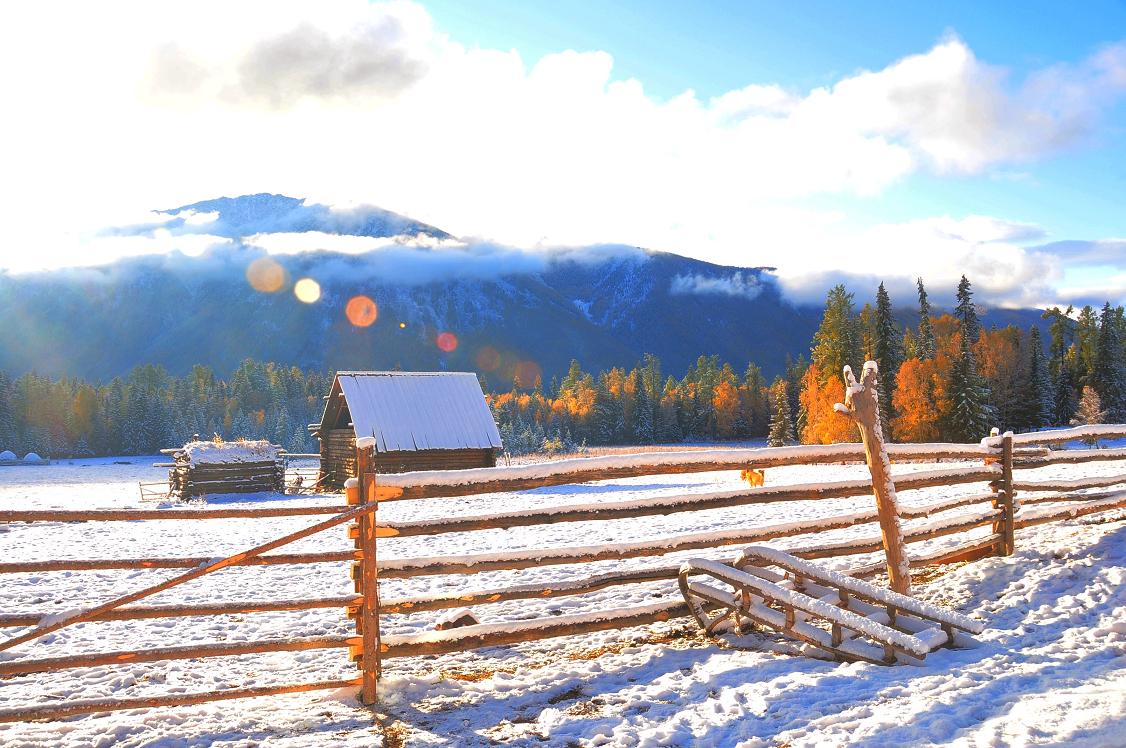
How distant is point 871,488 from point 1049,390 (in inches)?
2787

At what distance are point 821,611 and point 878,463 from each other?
1996 millimetres

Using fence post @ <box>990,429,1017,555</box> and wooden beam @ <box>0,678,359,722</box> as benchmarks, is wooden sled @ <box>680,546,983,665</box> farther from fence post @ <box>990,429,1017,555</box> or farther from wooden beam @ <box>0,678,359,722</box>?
wooden beam @ <box>0,678,359,722</box>

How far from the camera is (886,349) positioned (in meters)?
60.1

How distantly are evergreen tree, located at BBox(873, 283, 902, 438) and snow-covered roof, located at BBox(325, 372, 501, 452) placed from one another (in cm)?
3886

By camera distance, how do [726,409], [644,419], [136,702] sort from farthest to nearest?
[644,419] < [726,409] < [136,702]

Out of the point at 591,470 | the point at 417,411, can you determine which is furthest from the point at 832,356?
the point at 591,470

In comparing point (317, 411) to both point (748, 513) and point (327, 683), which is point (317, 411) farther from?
point (327, 683)

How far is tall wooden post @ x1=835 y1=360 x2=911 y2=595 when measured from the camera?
7.13 meters

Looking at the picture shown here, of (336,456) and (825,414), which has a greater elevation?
(336,456)

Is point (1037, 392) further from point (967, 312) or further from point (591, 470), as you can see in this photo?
point (591, 470)

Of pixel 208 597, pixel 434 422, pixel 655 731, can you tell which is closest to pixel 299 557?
pixel 655 731

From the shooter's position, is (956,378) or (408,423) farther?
(956,378)

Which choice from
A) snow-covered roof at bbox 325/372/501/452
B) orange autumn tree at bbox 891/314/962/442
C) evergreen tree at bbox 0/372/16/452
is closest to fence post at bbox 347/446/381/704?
snow-covered roof at bbox 325/372/501/452

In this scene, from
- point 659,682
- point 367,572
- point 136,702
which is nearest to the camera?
point 136,702
